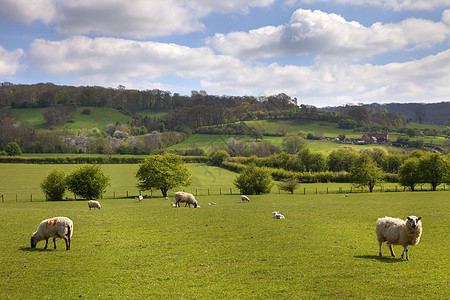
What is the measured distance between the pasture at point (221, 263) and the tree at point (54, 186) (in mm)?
29699

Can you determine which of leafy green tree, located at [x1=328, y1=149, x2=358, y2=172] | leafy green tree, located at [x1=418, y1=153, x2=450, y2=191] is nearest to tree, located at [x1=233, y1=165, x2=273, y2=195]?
leafy green tree, located at [x1=418, y1=153, x2=450, y2=191]

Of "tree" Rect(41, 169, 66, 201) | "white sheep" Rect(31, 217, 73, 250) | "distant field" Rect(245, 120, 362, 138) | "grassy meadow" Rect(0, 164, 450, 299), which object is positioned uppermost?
"distant field" Rect(245, 120, 362, 138)

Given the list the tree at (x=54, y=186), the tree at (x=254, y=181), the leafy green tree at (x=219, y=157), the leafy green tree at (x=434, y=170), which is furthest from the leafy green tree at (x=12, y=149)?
the leafy green tree at (x=434, y=170)

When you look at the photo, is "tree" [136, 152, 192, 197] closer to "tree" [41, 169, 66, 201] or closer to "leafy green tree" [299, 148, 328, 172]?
"tree" [41, 169, 66, 201]

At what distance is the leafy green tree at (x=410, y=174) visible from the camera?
65.7m

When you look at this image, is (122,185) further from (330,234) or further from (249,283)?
(249,283)

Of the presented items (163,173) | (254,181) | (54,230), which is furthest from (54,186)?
(54,230)

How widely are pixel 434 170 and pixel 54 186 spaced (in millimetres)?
69509

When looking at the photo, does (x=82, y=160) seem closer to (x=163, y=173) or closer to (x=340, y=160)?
(x=163, y=173)

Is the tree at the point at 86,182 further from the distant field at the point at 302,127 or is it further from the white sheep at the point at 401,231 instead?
the distant field at the point at 302,127

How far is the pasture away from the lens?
1204 cm

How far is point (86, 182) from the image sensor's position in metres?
51.8

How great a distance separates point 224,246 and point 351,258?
6627 mm

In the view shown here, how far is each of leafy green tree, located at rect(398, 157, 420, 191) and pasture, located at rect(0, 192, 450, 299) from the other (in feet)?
154
